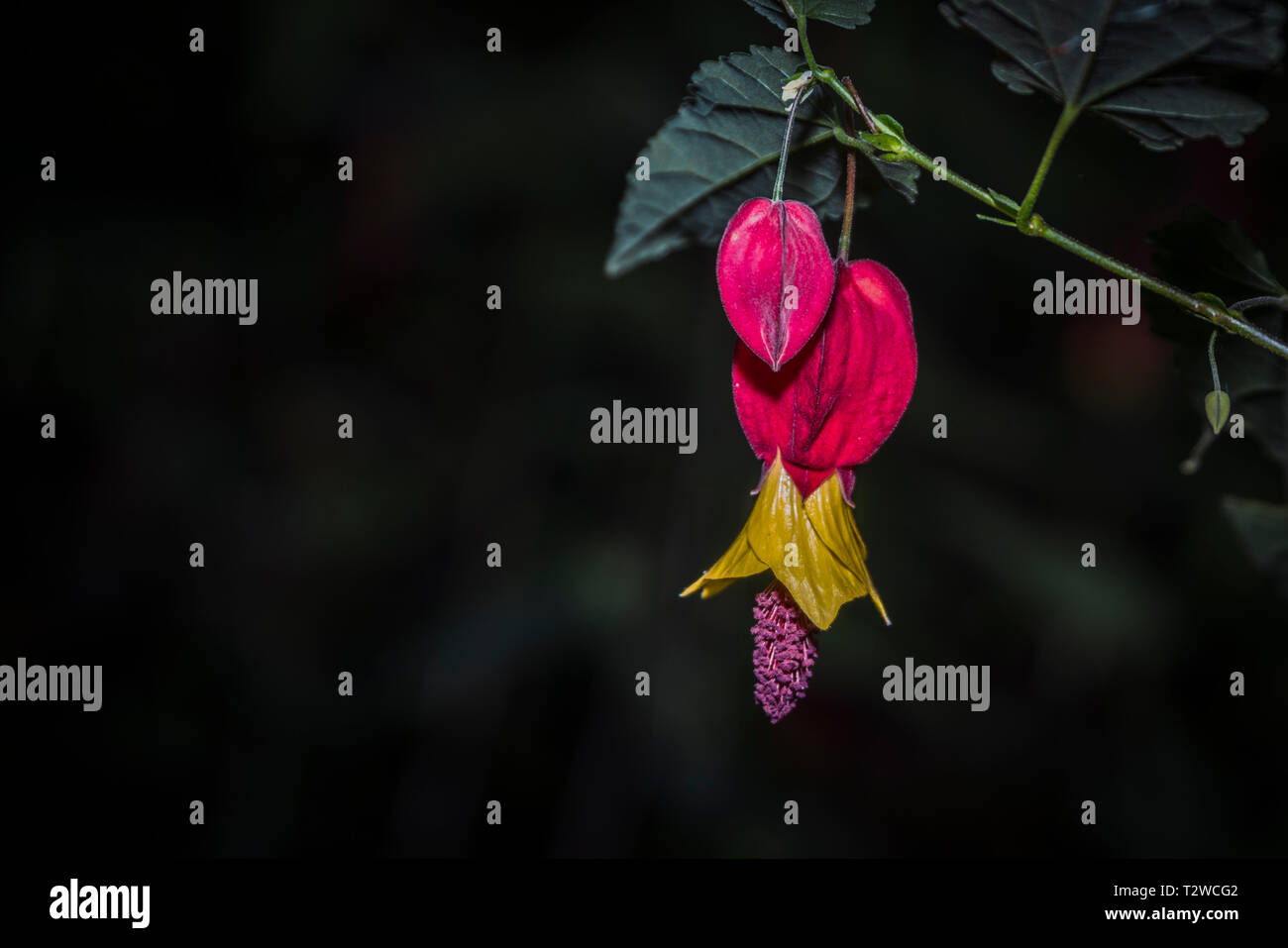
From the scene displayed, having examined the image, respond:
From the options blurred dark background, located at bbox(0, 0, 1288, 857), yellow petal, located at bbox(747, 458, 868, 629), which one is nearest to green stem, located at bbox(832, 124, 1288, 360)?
yellow petal, located at bbox(747, 458, 868, 629)

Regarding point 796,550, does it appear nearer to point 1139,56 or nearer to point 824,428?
point 824,428

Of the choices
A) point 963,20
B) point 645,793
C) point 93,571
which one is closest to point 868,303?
point 963,20

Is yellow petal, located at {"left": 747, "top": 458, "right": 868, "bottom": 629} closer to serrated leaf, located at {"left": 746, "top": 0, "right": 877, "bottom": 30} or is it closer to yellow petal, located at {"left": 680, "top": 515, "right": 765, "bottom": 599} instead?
yellow petal, located at {"left": 680, "top": 515, "right": 765, "bottom": 599}

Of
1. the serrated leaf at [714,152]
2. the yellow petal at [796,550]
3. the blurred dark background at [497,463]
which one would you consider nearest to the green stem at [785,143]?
the serrated leaf at [714,152]

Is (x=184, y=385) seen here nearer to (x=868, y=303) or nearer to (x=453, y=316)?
(x=453, y=316)

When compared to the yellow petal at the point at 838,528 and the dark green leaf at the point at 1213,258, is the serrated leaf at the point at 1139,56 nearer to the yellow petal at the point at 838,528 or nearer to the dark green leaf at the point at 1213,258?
the dark green leaf at the point at 1213,258

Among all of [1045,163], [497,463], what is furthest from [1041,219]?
[497,463]
